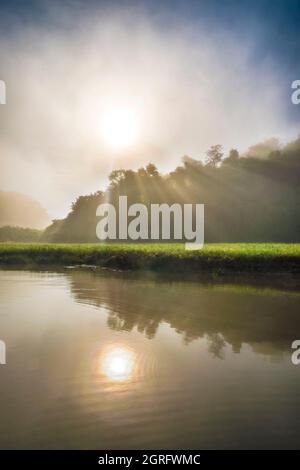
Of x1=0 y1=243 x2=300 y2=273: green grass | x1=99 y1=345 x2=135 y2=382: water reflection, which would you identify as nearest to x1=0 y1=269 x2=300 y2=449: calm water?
x1=99 y1=345 x2=135 y2=382: water reflection

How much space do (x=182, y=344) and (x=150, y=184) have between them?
44.8 meters

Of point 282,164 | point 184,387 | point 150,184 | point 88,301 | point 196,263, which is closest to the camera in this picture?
point 184,387

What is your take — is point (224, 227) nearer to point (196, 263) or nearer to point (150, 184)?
point (150, 184)

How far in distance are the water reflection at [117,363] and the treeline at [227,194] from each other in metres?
33.5

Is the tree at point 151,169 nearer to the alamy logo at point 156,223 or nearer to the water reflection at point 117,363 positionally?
the alamy logo at point 156,223

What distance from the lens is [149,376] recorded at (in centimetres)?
461

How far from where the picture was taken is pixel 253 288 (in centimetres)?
1191

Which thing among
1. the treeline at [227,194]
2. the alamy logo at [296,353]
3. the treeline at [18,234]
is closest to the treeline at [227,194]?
the treeline at [227,194]

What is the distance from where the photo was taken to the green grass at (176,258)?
50.9ft

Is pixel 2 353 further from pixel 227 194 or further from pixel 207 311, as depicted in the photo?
pixel 227 194

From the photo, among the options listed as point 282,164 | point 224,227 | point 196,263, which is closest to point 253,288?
point 196,263

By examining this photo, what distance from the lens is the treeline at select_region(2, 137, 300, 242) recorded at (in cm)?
3878

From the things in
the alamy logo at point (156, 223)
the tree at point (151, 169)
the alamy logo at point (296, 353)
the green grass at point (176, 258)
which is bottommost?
the alamy logo at point (296, 353)

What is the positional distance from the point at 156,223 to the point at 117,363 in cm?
3570
